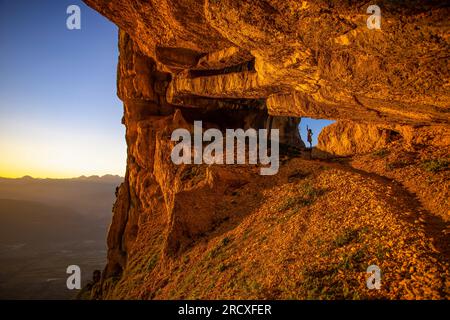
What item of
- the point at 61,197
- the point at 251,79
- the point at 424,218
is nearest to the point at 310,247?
the point at 424,218

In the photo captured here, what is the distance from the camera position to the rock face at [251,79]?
7.35 m

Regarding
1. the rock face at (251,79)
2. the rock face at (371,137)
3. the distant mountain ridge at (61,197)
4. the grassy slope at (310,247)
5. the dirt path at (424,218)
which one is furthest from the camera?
the distant mountain ridge at (61,197)

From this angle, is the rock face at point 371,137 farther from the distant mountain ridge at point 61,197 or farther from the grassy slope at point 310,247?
the distant mountain ridge at point 61,197

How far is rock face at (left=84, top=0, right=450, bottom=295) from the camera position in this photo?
24.1ft

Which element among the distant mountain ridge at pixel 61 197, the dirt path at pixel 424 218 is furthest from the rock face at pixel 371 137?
the distant mountain ridge at pixel 61 197

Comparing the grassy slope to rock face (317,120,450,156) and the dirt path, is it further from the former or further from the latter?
rock face (317,120,450,156)

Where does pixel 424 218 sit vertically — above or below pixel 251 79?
below

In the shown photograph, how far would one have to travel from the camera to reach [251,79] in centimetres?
1541

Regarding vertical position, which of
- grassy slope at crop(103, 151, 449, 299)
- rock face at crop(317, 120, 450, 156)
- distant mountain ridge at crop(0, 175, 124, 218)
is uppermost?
rock face at crop(317, 120, 450, 156)

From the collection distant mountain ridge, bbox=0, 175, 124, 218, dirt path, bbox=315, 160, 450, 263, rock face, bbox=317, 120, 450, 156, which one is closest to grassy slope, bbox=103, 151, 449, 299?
dirt path, bbox=315, 160, 450, 263

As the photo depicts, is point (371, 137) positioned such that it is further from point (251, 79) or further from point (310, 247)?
point (310, 247)

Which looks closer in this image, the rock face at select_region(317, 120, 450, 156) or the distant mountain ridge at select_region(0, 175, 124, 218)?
the rock face at select_region(317, 120, 450, 156)

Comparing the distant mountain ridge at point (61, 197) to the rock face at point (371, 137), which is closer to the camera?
the rock face at point (371, 137)
